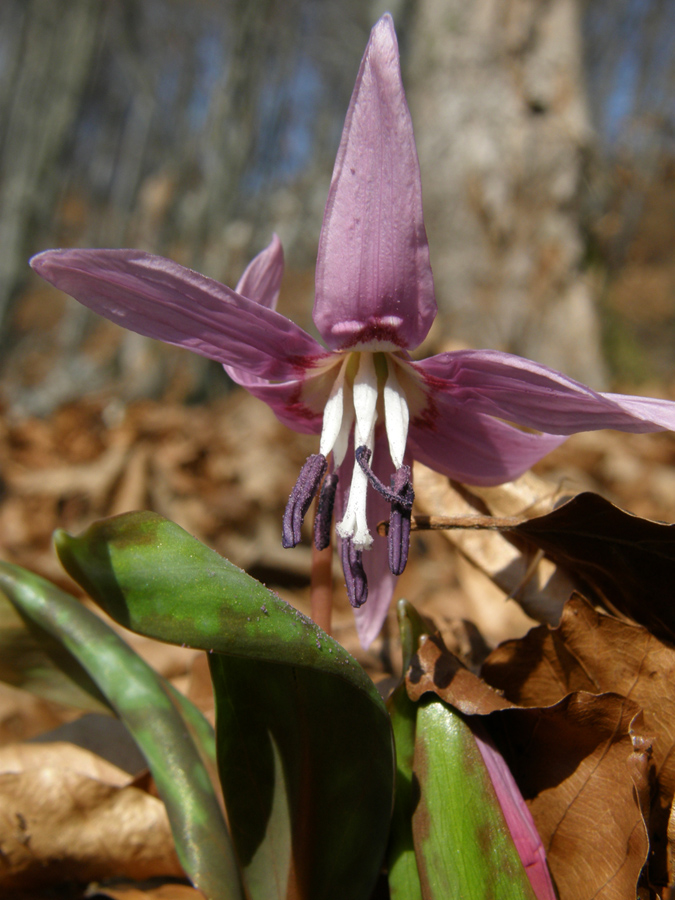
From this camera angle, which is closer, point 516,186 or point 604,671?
point 604,671

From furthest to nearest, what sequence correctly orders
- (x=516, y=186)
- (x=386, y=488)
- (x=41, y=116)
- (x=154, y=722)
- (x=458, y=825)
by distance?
(x=41, y=116), (x=516, y=186), (x=386, y=488), (x=154, y=722), (x=458, y=825)

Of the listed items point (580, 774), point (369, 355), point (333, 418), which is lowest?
point (580, 774)

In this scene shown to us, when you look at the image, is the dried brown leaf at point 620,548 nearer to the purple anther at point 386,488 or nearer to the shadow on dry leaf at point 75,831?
the purple anther at point 386,488

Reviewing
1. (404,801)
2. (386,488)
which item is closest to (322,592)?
(386,488)

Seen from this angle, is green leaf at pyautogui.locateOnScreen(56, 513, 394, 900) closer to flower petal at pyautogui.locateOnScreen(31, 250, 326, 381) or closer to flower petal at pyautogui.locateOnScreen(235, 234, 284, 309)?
flower petal at pyautogui.locateOnScreen(31, 250, 326, 381)

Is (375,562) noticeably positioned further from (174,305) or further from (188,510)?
(188,510)

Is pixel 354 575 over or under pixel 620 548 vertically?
under

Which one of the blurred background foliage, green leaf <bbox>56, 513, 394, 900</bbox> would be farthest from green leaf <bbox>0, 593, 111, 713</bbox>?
the blurred background foliage
